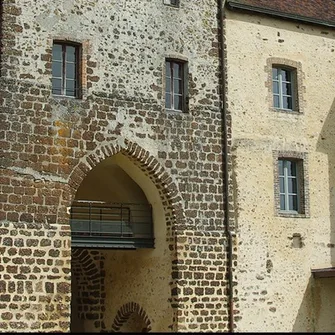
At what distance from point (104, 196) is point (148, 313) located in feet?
9.84

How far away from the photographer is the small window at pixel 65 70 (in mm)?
14938

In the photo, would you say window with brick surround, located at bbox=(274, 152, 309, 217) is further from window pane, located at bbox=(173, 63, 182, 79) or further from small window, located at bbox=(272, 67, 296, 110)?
window pane, located at bbox=(173, 63, 182, 79)

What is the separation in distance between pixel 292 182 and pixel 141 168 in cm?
391

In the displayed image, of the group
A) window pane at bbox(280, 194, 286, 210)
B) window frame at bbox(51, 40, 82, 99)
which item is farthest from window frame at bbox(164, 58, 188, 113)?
window pane at bbox(280, 194, 286, 210)

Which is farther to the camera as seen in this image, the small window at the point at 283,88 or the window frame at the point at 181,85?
the small window at the point at 283,88

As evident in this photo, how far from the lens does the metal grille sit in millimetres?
15398

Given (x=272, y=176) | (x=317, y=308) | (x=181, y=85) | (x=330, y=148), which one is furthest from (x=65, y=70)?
(x=317, y=308)

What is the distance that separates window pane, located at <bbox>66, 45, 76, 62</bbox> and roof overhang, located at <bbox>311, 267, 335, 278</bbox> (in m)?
7.16

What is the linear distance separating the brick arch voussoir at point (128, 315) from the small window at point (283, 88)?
18.3 feet

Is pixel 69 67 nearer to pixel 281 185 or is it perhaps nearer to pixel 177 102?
pixel 177 102

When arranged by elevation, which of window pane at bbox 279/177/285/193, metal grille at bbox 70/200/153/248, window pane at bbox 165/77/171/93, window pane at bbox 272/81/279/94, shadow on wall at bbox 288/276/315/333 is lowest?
shadow on wall at bbox 288/276/315/333

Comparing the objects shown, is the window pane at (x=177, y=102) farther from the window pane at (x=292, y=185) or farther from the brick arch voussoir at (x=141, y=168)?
the window pane at (x=292, y=185)

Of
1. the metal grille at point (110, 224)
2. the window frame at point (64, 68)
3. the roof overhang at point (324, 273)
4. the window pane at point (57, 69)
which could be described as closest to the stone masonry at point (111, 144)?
the window frame at point (64, 68)

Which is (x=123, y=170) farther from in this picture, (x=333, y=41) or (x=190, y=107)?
(x=333, y=41)
